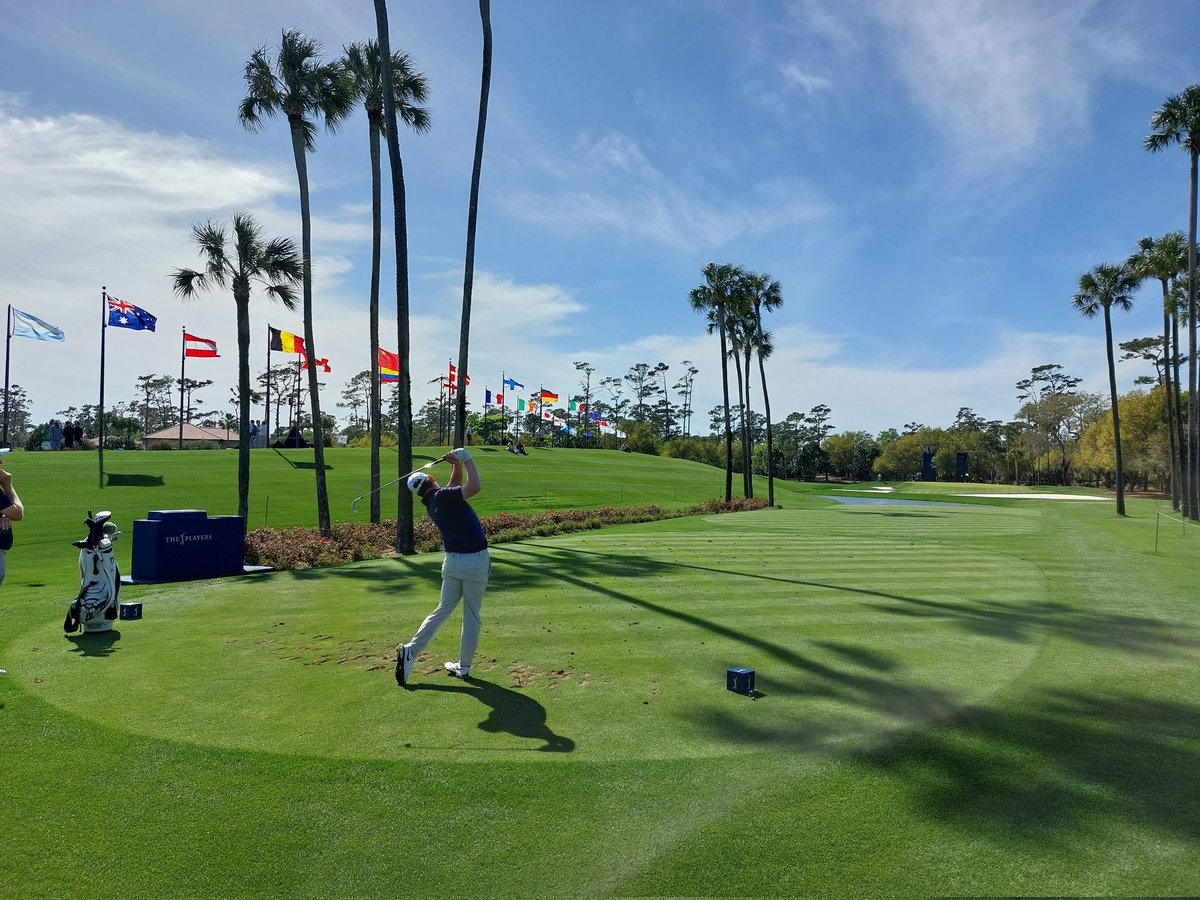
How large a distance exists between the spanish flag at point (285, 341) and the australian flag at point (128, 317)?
9.59 metres

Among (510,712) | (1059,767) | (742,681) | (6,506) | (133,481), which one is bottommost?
(1059,767)

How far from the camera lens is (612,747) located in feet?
20.1

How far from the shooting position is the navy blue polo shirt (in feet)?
25.2

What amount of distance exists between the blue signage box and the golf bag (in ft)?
16.9

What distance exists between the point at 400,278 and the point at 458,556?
54.2 feet

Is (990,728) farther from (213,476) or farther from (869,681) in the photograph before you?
(213,476)

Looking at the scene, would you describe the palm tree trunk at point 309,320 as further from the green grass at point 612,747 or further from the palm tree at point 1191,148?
the palm tree at point 1191,148

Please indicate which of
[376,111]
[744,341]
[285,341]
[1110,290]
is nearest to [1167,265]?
[1110,290]

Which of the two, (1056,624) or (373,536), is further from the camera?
(373,536)

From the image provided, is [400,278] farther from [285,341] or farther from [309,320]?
[285,341]

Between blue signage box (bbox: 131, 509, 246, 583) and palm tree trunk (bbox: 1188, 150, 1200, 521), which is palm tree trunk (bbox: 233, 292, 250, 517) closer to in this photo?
blue signage box (bbox: 131, 509, 246, 583)

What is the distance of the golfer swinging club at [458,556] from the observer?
304 inches

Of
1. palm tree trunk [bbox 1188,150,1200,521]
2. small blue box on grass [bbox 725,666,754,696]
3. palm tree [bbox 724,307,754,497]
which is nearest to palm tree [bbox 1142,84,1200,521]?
palm tree trunk [bbox 1188,150,1200,521]

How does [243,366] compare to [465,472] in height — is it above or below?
above
